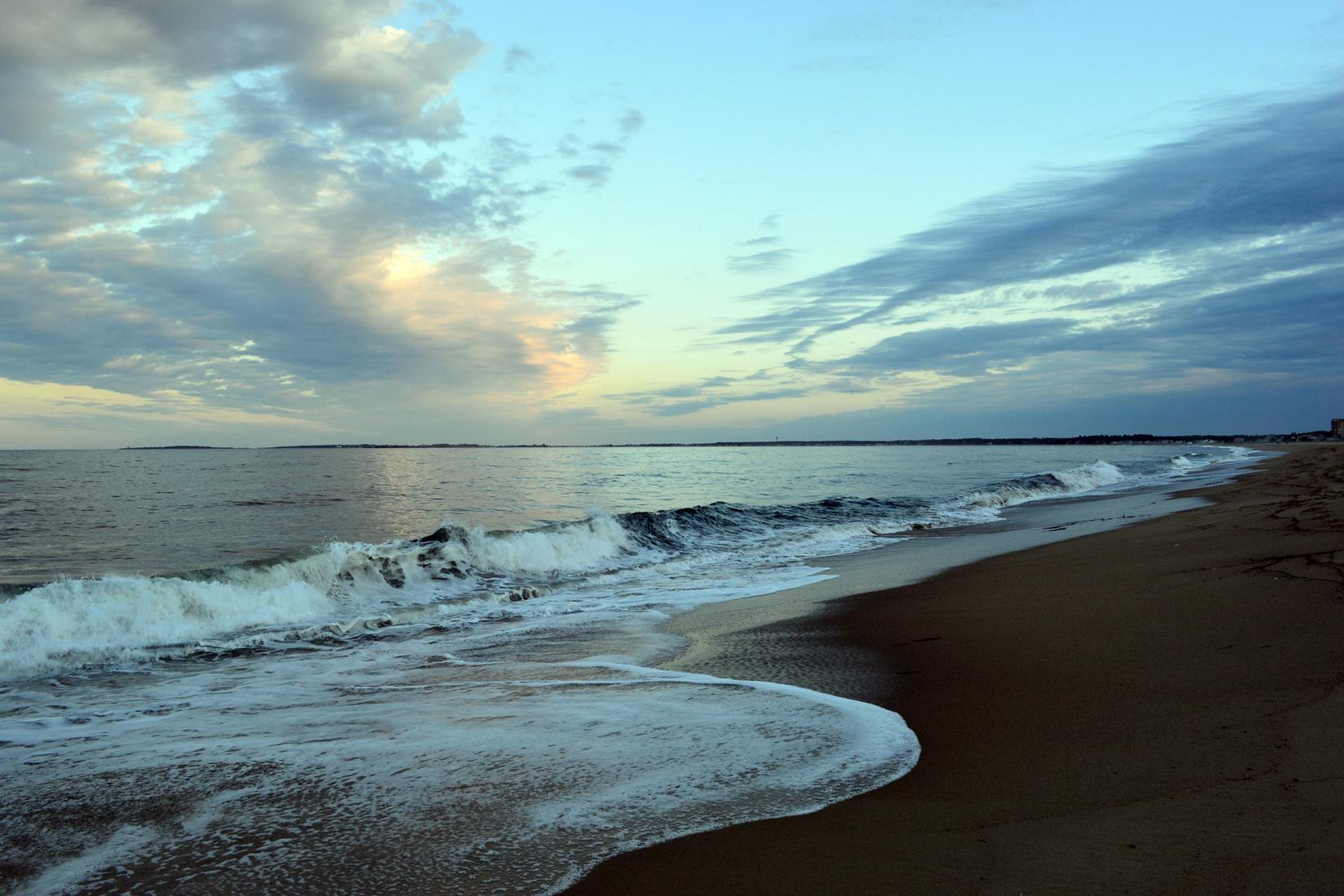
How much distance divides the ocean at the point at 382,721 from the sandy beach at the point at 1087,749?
0.33m

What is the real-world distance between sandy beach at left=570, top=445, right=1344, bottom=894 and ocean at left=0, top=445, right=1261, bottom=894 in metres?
0.33

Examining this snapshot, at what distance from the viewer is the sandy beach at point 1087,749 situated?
265 cm

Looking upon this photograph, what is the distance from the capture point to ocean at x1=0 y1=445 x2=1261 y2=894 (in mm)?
3191

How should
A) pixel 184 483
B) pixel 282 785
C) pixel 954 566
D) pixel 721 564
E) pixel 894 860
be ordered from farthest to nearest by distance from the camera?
pixel 184 483
pixel 721 564
pixel 954 566
pixel 282 785
pixel 894 860

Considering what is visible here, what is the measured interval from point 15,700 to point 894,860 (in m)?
7.19

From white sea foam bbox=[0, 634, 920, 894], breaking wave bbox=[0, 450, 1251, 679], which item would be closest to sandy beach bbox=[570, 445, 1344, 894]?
white sea foam bbox=[0, 634, 920, 894]

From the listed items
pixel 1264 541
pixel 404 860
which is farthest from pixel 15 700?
pixel 1264 541

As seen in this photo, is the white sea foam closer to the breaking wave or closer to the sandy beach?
the sandy beach

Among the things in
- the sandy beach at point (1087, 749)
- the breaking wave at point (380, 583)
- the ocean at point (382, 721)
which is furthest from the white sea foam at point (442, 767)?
the breaking wave at point (380, 583)

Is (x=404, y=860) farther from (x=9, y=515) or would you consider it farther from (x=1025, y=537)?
(x=9, y=515)

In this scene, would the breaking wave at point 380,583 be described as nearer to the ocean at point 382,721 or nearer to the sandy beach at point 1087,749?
the ocean at point 382,721

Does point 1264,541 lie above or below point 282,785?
above

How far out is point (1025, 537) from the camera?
49.6 ft

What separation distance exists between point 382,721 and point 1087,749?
431 cm
